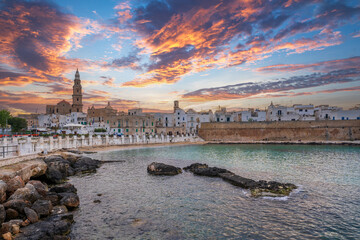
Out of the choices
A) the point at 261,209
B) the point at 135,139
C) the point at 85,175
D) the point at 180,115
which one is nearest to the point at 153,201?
the point at 261,209

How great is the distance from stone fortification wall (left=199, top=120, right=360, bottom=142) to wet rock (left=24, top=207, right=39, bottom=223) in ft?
203

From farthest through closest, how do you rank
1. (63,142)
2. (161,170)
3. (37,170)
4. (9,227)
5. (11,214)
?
(63,142) → (161,170) → (37,170) → (11,214) → (9,227)

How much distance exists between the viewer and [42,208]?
962cm

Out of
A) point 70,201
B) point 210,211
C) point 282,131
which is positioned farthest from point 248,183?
point 282,131

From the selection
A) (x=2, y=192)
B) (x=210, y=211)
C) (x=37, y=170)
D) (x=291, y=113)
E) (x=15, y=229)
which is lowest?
(x=210, y=211)

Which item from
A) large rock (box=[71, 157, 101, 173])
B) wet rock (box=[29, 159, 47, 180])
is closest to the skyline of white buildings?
large rock (box=[71, 157, 101, 173])

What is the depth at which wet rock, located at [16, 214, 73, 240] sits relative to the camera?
7596mm

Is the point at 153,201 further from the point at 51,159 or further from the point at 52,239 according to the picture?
the point at 51,159

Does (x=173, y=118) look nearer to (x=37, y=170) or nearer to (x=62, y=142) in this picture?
(x=62, y=142)

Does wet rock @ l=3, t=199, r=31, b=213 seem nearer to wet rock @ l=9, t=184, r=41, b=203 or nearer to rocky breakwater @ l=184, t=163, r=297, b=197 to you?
wet rock @ l=9, t=184, r=41, b=203

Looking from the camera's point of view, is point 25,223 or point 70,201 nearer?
point 25,223

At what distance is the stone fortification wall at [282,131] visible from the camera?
61312 millimetres

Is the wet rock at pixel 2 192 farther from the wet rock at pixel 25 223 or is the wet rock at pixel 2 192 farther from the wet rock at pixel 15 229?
the wet rock at pixel 15 229

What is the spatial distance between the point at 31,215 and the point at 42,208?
0.73 metres
